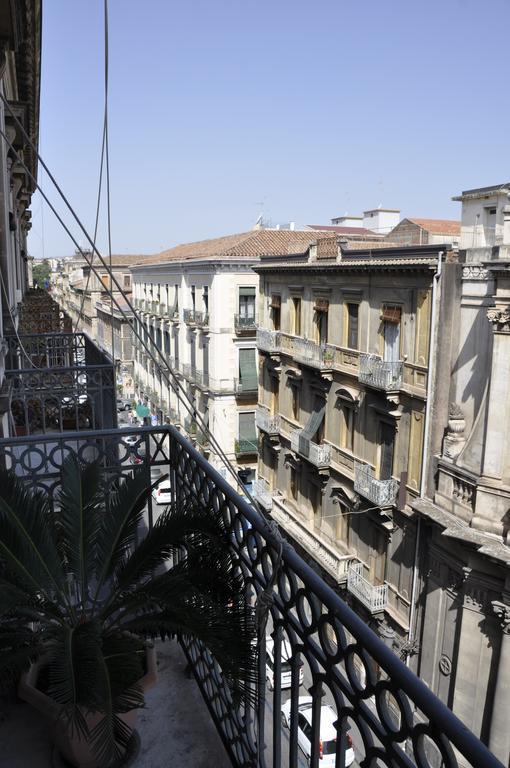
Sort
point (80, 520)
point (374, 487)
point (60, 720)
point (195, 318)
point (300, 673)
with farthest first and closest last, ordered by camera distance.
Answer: point (195, 318), point (374, 487), point (80, 520), point (60, 720), point (300, 673)

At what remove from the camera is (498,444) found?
460 inches

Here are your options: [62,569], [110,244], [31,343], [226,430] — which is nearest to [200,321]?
[226,430]

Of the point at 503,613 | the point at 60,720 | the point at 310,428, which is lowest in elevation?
the point at 503,613

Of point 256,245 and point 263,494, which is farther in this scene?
point 256,245

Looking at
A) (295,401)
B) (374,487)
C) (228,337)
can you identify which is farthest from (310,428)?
(228,337)

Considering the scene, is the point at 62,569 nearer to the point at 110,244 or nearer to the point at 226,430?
the point at 110,244

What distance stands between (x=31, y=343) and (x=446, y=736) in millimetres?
10301

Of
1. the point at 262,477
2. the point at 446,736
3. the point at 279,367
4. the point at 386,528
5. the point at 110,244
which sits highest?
the point at 110,244

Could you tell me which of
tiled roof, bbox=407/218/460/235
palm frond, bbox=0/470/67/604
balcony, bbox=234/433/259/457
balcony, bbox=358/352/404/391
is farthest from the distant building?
palm frond, bbox=0/470/67/604

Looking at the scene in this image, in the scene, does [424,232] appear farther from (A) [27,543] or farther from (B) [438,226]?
(A) [27,543]

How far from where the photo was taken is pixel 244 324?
26.8 metres

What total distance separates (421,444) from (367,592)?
4.20 metres

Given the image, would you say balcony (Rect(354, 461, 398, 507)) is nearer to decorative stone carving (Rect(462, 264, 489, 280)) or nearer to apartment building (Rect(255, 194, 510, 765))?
apartment building (Rect(255, 194, 510, 765))

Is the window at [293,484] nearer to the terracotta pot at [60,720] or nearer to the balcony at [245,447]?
the balcony at [245,447]
